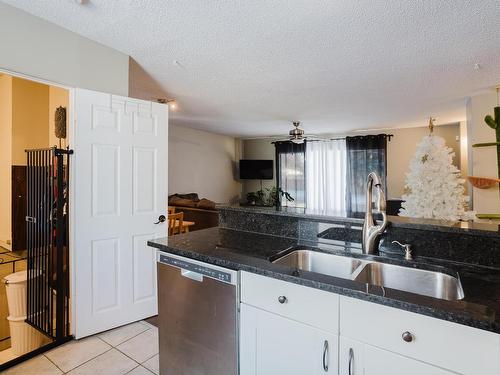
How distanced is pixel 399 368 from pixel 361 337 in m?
0.14

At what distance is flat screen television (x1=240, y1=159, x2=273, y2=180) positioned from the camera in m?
7.79

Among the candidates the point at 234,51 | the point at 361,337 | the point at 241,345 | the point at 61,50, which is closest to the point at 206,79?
the point at 234,51

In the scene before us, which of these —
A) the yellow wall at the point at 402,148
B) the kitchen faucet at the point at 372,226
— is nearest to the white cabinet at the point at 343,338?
the kitchen faucet at the point at 372,226

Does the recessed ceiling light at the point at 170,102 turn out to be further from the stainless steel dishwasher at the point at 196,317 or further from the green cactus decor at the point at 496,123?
the green cactus decor at the point at 496,123

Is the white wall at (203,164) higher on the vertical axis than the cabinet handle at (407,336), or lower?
higher

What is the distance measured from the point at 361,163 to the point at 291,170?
1821mm

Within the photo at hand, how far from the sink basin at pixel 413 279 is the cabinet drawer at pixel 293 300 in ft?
1.08

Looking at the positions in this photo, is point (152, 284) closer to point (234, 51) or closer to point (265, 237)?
point (265, 237)

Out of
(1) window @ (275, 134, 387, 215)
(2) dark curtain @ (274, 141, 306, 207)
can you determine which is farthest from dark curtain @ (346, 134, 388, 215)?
(2) dark curtain @ (274, 141, 306, 207)

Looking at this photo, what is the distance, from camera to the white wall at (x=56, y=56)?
71.7 inches

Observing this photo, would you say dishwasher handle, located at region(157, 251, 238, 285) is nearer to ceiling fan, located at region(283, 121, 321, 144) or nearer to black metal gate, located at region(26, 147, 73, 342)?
black metal gate, located at region(26, 147, 73, 342)

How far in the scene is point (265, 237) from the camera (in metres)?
1.85

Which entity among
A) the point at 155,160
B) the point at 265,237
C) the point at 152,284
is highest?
the point at 155,160

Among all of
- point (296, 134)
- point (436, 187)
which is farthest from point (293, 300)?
point (296, 134)
